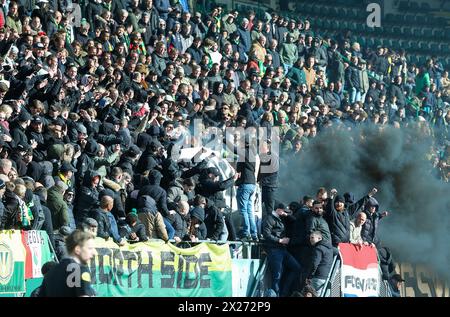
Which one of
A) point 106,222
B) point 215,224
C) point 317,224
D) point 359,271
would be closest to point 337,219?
point 317,224

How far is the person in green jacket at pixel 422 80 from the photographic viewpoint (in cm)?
2995

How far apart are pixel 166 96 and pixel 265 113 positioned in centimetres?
170

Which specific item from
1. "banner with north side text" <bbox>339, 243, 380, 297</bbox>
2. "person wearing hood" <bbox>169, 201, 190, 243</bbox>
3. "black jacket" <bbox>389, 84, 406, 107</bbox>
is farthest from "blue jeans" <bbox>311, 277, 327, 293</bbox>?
"black jacket" <bbox>389, 84, 406, 107</bbox>

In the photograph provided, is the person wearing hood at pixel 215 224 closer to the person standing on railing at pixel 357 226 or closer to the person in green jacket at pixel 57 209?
the person standing on railing at pixel 357 226

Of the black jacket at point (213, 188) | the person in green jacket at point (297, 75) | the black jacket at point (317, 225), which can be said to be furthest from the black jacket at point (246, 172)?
the person in green jacket at point (297, 75)

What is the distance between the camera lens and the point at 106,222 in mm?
14906

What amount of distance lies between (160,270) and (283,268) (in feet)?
7.11

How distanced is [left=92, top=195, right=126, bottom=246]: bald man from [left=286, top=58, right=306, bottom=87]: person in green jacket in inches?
418

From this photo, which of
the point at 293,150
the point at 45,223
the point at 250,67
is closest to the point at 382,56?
the point at 250,67

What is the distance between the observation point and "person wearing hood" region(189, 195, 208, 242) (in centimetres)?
1666

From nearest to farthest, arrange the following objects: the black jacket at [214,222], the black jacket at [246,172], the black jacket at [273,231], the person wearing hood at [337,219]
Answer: the black jacket at [214,222]
the black jacket at [273,231]
the person wearing hood at [337,219]
the black jacket at [246,172]

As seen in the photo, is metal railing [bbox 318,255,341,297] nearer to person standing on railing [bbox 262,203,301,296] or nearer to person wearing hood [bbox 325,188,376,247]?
person wearing hood [bbox 325,188,376,247]

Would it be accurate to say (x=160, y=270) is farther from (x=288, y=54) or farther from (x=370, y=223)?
(x=288, y=54)

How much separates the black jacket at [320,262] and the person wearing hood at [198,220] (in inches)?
59.4
